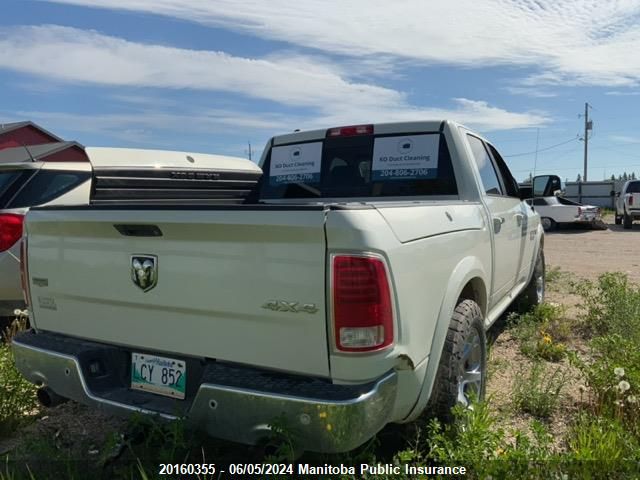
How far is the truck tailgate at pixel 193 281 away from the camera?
Answer: 2.17 meters

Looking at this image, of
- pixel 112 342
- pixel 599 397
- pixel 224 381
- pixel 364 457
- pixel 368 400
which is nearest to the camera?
pixel 368 400

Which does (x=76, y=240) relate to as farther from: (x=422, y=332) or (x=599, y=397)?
(x=599, y=397)

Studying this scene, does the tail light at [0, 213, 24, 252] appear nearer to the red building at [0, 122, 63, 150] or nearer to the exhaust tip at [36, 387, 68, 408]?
the exhaust tip at [36, 387, 68, 408]

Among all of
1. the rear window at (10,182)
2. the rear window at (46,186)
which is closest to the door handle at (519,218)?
the rear window at (46,186)

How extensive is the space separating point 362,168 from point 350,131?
0.32 m

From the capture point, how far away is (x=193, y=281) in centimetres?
239

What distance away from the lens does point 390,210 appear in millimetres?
2346

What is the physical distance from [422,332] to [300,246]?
0.73 m

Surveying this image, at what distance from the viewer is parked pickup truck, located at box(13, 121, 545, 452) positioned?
2127mm

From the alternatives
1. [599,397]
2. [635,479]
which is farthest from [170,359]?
[599,397]

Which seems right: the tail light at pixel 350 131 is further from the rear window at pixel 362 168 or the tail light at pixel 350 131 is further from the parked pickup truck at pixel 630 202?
the parked pickup truck at pixel 630 202

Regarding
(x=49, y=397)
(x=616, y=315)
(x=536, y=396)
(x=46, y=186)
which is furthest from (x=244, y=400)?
(x=616, y=315)

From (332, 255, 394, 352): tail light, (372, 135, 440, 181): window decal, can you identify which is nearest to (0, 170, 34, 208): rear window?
(372, 135, 440, 181): window decal

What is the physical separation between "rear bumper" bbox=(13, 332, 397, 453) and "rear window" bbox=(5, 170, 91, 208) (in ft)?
8.10
